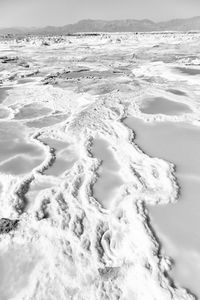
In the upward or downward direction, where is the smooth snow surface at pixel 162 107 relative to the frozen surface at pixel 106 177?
downward

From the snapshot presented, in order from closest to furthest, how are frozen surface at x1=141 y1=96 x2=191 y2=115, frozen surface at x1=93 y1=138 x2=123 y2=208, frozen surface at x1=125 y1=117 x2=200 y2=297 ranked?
frozen surface at x1=125 y1=117 x2=200 y2=297 → frozen surface at x1=93 y1=138 x2=123 y2=208 → frozen surface at x1=141 y1=96 x2=191 y2=115

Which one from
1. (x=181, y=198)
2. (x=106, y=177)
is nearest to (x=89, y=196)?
(x=106, y=177)

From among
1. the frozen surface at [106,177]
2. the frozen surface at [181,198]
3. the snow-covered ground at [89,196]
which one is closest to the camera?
the snow-covered ground at [89,196]

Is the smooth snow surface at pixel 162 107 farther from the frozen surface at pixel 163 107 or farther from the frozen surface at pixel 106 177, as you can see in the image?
the frozen surface at pixel 106 177

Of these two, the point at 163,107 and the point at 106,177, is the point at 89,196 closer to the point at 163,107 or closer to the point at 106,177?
the point at 106,177

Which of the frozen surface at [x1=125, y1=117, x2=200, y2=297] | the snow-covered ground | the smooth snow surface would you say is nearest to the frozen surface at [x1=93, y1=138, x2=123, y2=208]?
the snow-covered ground

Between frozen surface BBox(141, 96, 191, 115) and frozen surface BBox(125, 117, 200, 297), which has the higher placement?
frozen surface BBox(125, 117, 200, 297)

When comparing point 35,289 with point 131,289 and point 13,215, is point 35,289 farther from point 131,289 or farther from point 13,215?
point 13,215

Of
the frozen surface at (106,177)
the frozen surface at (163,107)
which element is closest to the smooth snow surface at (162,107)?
the frozen surface at (163,107)

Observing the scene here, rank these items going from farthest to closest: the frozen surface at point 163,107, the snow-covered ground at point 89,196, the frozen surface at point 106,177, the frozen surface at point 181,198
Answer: the frozen surface at point 163,107, the frozen surface at point 106,177, the frozen surface at point 181,198, the snow-covered ground at point 89,196

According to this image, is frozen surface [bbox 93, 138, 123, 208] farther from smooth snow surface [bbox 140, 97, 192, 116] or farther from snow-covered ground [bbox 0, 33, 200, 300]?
smooth snow surface [bbox 140, 97, 192, 116]
